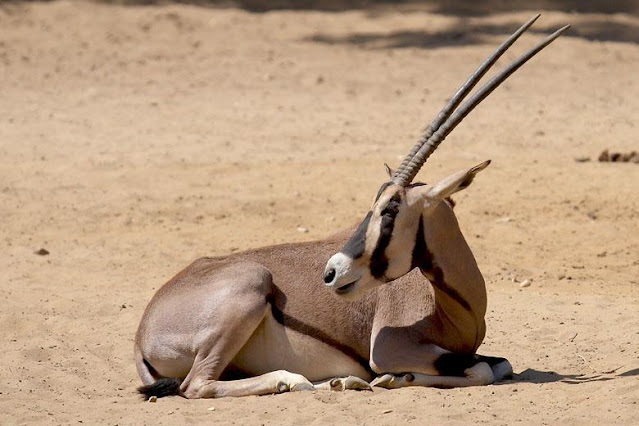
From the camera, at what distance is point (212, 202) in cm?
1225

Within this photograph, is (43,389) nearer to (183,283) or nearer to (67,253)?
(183,283)

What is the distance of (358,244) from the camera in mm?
6625

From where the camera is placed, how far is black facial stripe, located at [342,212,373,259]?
21.6 feet

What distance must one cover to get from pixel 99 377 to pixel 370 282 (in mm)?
2165

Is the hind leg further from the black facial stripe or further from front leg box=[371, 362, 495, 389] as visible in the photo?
the black facial stripe

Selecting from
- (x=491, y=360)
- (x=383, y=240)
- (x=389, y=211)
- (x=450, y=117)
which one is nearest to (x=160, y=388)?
(x=383, y=240)

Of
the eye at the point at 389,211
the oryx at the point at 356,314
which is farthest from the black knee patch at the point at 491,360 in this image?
the eye at the point at 389,211

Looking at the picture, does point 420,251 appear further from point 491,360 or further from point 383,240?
point 491,360

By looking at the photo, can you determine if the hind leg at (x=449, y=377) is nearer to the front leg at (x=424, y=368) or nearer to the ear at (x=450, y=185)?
the front leg at (x=424, y=368)

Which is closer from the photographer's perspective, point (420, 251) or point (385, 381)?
point (420, 251)

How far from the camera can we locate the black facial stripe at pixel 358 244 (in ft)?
21.6

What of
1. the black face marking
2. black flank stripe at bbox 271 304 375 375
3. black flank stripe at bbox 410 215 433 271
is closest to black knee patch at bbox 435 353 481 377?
black flank stripe at bbox 271 304 375 375

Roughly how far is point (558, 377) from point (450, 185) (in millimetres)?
1448

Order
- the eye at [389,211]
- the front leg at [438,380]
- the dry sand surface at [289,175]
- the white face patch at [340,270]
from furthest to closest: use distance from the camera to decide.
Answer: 1. the dry sand surface at [289,175]
2. the front leg at [438,380]
3. the eye at [389,211]
4. the white face patch at [340,270]
